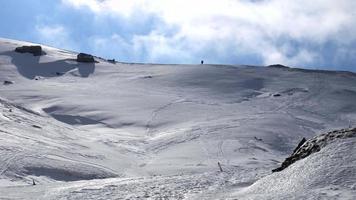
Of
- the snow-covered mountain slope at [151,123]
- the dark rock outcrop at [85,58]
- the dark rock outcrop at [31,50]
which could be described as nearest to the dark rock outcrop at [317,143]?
the snow-covered mountain slope at [151,123]

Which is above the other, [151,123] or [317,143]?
[317,143]

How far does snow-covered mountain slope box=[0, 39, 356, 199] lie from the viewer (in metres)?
11.7

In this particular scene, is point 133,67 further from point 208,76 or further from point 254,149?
point 254,149

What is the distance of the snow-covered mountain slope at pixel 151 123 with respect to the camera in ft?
38.4

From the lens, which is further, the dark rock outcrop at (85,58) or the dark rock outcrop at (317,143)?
the dark rock outcrop at (85,58)

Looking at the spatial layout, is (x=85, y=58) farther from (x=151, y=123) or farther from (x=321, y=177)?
(x=321, y=177)

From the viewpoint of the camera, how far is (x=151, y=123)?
33.1 m

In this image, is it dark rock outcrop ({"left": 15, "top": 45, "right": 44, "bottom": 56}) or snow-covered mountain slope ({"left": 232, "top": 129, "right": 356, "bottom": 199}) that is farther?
dark rock outcrop ({"left": 15, "top": 45, "right": 44, "bottom": 56})

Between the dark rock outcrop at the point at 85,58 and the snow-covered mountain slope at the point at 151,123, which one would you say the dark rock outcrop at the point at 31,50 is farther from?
the dark rock outcrop at the point at 85,58

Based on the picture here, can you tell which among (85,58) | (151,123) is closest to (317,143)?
(151,123)

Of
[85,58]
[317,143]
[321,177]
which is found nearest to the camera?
[321,177]

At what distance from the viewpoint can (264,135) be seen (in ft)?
95.9

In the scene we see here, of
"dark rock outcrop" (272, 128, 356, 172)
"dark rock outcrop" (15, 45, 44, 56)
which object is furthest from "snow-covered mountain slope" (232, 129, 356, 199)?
"dark rock outcrop" (15, 45, 44, 56)

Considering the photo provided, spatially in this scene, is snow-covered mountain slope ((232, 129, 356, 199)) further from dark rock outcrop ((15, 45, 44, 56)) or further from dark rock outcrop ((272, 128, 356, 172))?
dark rock outcrop ((15, 45, 44, 56))
